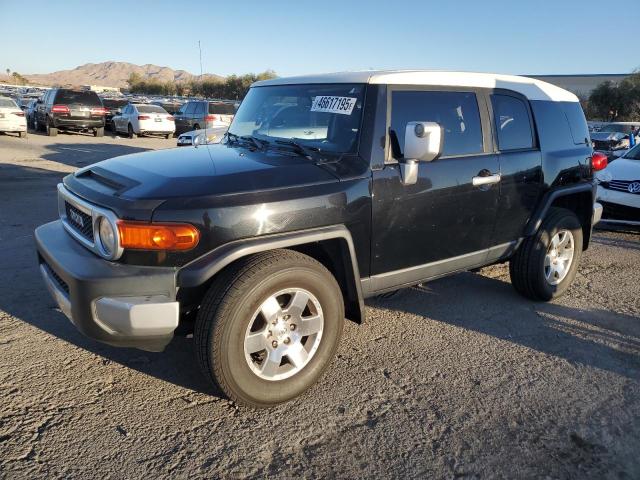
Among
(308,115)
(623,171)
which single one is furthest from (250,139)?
(623,171)

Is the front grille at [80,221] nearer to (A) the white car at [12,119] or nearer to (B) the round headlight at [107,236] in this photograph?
(B) the round headlight at [107,236]

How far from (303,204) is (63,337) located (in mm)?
2116

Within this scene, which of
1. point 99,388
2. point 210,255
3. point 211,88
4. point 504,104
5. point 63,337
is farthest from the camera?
point 211,88

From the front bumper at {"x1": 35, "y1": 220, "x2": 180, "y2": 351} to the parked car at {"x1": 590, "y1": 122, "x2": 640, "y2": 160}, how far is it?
19353 mm

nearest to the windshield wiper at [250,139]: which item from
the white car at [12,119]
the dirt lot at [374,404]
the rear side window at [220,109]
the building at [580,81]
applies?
the dirt lot at [374,404]

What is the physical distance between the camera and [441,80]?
143 inches

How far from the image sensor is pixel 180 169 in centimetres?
303

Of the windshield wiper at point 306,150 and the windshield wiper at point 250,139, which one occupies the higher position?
the windshield wiper at point 250,139

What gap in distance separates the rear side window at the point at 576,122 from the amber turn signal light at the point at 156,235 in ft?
12.3

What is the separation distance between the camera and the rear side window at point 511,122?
13.1 feet

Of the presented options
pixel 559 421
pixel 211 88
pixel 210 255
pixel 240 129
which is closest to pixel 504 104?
pixel 240 129

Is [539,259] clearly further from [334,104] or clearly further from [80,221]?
[80,221]

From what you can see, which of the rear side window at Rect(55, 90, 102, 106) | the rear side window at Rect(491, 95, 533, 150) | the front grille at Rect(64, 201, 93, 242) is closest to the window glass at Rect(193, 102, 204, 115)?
the rear side window at Rect(55, 90, 102, 106)

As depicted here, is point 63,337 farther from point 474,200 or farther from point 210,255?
point 474,200
